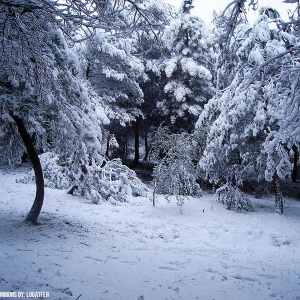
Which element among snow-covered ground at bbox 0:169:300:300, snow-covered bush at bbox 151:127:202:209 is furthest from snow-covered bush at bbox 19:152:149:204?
snow-covered bush at bbox 151:127:202:209

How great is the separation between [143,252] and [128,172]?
5450mm

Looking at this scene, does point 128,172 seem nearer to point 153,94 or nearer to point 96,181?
point 96,181

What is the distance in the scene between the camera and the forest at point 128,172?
3564mm

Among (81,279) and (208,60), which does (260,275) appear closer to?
(81,279)

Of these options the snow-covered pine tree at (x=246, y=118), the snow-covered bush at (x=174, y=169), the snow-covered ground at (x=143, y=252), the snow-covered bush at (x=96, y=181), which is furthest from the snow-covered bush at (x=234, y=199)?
the snow-covered bush at (x=96, y=181)

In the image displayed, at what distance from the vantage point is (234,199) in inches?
428

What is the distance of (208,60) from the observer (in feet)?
57.2

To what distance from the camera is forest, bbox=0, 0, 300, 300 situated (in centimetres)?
356

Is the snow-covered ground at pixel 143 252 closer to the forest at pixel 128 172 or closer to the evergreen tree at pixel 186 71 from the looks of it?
the forest at pixel 128 172

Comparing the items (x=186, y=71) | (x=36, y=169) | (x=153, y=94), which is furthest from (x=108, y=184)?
(x=153, y=94)

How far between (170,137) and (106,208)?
11.3 feet

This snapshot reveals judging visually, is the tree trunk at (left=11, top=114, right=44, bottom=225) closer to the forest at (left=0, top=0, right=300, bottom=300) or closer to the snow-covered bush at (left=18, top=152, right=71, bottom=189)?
the forest at (left=0, top=0, right=300, bottom=300)

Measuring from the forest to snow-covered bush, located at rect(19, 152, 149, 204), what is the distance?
54 millimetres

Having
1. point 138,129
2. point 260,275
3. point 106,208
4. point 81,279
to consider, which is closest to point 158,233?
point 106,208
